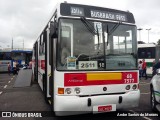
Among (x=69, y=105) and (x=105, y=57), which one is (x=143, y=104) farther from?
(x=69, y=105)

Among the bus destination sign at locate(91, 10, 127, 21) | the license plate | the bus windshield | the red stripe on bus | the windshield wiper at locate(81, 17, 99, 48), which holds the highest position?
the bus destination sign at locate(91, 10, 127, 21)

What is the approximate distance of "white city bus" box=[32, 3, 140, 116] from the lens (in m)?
5.99

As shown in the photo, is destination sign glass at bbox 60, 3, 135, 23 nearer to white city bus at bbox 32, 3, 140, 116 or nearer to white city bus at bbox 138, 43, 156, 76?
white city bus at bbox 32, 3, 140, 116

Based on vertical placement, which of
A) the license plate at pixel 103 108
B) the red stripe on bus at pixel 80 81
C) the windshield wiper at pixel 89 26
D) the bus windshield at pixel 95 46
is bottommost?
the license plate at pixel 103 108

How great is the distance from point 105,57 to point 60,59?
1.23 meters

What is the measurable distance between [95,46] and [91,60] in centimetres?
40

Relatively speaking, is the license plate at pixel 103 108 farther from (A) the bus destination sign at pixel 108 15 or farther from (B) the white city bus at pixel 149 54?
(B) the white city bus at pixel 149 54

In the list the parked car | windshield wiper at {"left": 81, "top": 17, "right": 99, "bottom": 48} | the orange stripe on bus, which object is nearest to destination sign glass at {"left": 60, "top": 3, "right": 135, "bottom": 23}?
windshield wiper at {"left": 81, "top": 17, "right": 99, "bottom": 48}

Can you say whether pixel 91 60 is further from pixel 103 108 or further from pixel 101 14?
pixel 101 14

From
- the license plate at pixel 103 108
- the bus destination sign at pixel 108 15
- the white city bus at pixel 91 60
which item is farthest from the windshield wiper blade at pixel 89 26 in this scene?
the license plate at pixel 103 108

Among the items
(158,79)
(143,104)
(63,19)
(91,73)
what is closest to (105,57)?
(91,73)

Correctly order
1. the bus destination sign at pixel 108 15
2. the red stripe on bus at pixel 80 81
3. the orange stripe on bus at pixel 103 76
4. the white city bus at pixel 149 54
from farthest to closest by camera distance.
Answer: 1. the white city bus at pixel 149 54
2. the bus destination sign at pixel 108 15
3. the orange stripe on bus at pixel 103 76
4. the red stripe on bus at pixel 80 81

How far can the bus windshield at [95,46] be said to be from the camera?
239 inches

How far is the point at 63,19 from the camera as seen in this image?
611 cm
